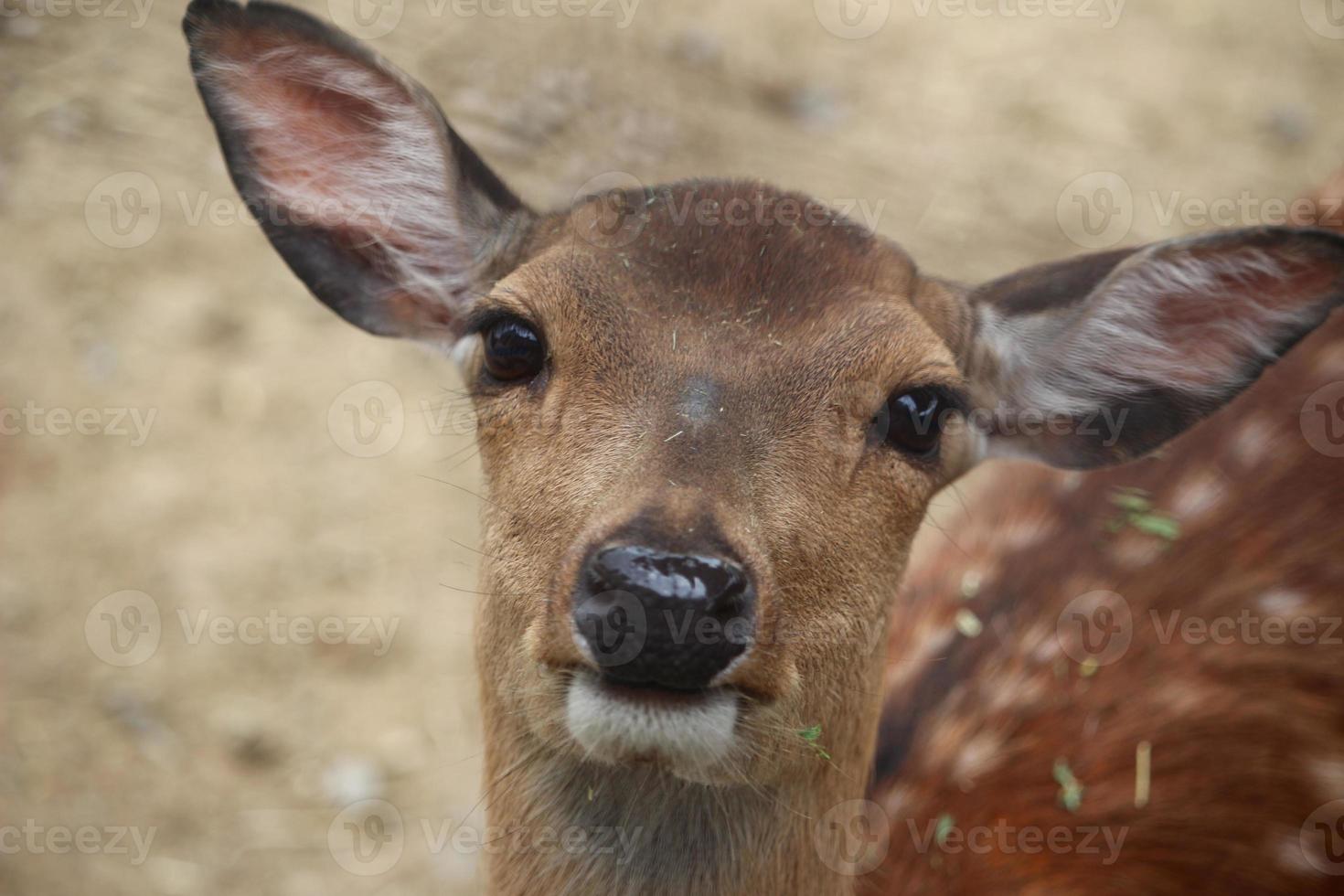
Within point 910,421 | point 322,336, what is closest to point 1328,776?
point 910,421

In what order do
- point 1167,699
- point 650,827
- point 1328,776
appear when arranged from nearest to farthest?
point 650,827 < point 1328,776 < point 1167,699

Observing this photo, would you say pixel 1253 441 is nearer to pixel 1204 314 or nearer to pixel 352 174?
pixel 1204 314

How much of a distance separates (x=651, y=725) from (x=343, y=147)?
170 centimetres

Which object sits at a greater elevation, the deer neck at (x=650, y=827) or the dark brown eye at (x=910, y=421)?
the dark brown eye at (x=910, y=421)

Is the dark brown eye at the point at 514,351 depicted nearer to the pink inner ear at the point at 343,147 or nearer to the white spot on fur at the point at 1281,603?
the pink inner ear at the point at 343,147

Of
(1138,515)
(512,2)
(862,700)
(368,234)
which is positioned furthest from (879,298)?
(512,2)

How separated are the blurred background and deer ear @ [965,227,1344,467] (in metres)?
1.35

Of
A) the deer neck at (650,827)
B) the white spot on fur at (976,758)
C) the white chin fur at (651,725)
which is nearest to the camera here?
the white chin fur at (651,725)

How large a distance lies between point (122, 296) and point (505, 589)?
352 centimetres

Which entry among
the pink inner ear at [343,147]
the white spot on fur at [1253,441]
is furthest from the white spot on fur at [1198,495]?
the pink inner ear at [343,147]

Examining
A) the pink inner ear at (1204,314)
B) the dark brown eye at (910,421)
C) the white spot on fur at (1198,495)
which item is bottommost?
the white spot on fur at (1198,495)

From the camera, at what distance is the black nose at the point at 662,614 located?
177 cm

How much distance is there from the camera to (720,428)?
7.00 feet

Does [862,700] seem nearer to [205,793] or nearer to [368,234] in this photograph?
[368,234]
